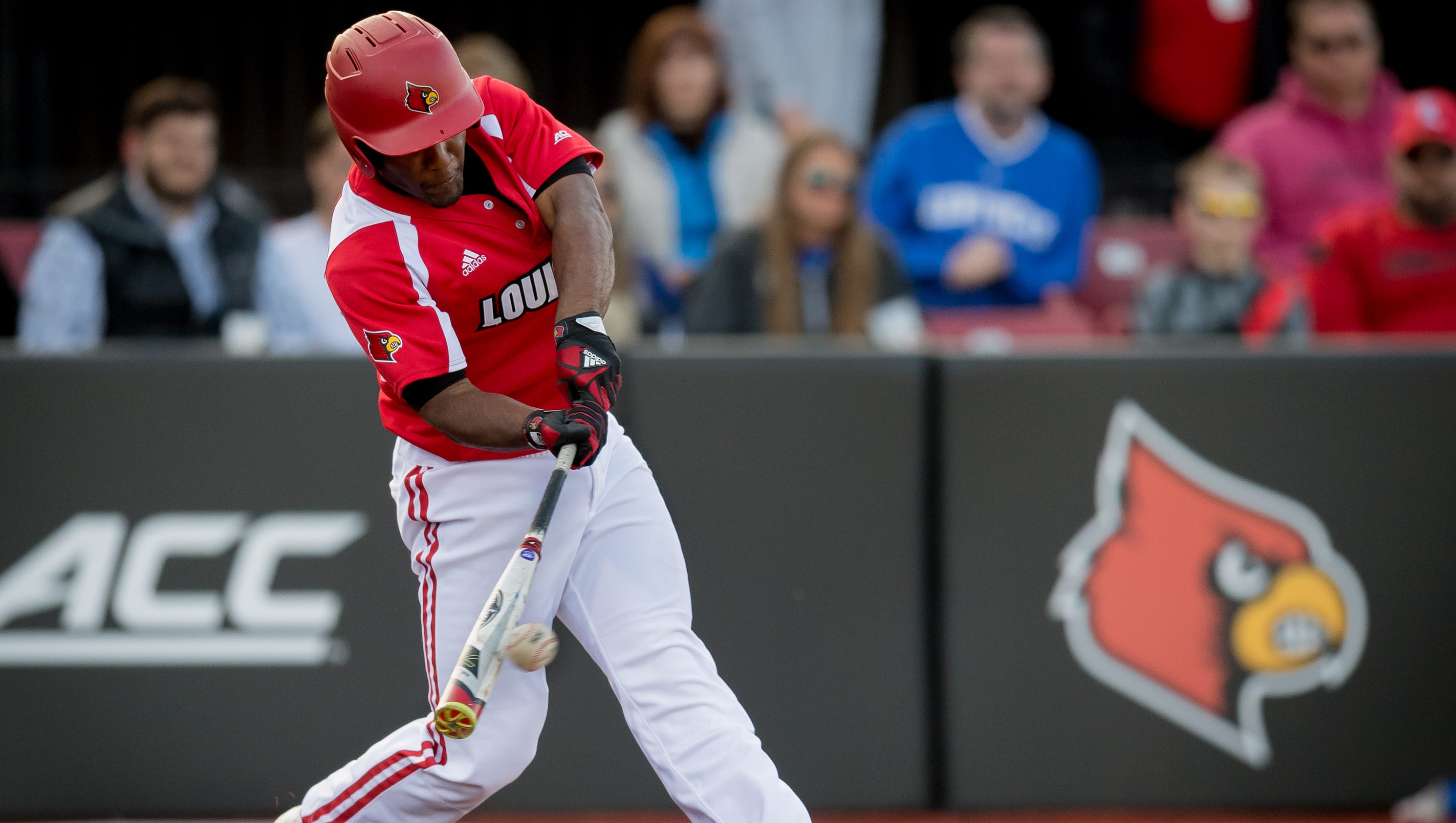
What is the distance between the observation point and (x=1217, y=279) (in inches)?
233

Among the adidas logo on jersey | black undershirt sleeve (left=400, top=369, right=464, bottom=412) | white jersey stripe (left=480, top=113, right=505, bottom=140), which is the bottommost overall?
black undershirt sleeve (left=400, top=369, right=464, bottom=412)

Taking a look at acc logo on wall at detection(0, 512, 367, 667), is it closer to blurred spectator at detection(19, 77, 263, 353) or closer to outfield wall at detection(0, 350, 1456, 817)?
outfield wall at detection(0, 350, 1456, 817)

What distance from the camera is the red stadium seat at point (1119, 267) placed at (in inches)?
272

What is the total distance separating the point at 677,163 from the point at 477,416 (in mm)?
3315

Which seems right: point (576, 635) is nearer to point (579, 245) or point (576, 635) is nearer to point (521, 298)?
point (521, 298)

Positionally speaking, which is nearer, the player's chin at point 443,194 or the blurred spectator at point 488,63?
the player's chin at point 443,194

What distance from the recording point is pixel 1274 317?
5750 mm

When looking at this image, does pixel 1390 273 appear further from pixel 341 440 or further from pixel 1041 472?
pixel 341 440

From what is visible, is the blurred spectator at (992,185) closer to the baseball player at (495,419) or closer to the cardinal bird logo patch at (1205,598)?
the cardinal bird logo patch at (1205,598)

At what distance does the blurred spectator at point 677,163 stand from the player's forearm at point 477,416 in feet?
9.85

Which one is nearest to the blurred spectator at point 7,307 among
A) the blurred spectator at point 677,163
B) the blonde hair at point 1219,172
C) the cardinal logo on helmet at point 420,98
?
the blurred spectator at point 677,163

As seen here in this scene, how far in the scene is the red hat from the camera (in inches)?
224

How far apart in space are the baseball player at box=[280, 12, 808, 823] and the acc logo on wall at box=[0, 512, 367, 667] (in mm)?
1308

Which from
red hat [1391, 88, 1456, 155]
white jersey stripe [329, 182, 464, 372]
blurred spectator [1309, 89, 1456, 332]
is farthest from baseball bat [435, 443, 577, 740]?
red hat [1391, 88, 1456, 155]
